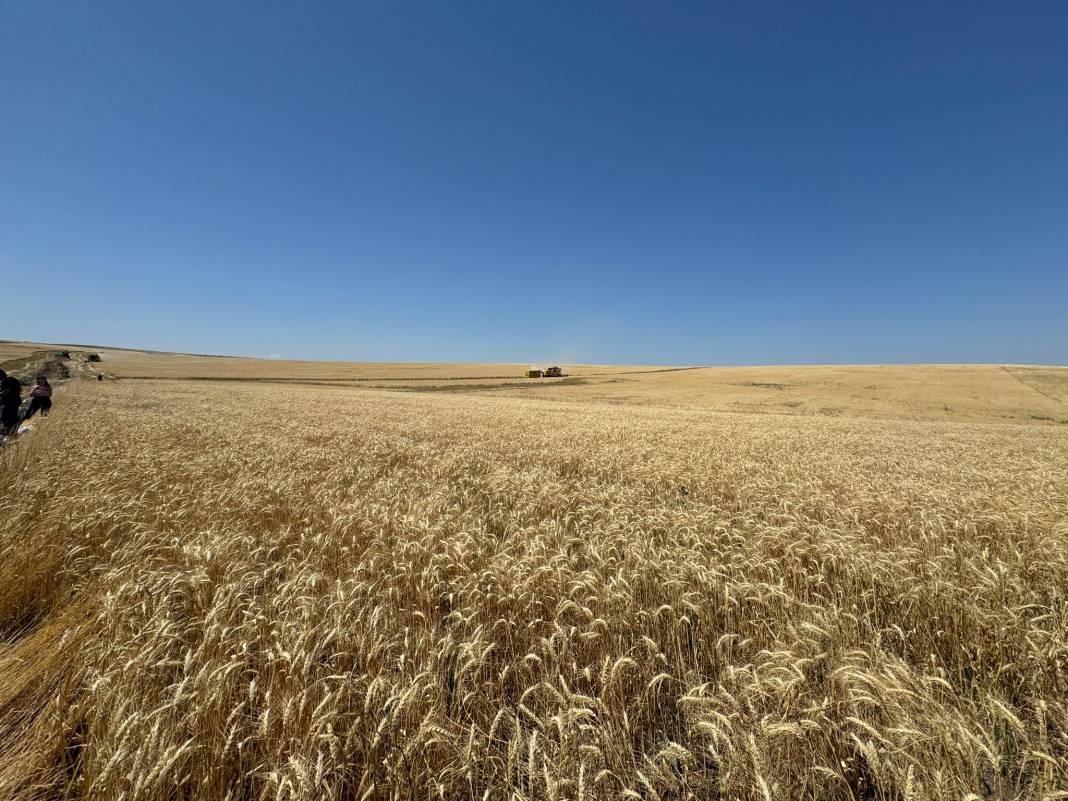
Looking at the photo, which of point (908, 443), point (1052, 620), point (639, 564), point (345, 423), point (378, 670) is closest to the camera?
point (378, 670)

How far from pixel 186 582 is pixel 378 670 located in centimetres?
233

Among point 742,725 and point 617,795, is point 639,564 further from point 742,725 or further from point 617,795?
point 617,795

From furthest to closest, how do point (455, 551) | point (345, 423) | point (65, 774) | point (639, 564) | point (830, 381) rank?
point (830, 381) → point (345, 423) → point (455, 551) → point (639, 564) → point (65, 774)

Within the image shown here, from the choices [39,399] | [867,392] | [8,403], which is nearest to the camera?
[8,403]

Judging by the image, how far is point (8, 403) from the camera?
12781mm

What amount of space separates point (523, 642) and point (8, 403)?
19094mm

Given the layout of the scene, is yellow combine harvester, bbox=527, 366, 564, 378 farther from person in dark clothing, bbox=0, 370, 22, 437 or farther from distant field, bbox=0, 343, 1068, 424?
person in dark clothing, bbox=0, 370, 22, 437

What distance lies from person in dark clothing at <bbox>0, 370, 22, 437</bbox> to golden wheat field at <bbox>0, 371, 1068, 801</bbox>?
30.3ft

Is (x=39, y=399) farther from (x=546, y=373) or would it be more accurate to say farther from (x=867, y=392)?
(x=546, y=373)

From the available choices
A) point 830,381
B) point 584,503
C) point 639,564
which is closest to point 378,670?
point 639,564

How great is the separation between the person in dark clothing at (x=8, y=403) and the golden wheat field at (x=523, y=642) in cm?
923

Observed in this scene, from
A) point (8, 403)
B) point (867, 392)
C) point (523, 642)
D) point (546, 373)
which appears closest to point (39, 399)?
point (8, 403)

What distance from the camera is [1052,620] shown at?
336 centimetres

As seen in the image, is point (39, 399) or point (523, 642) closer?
point (523, 642)
